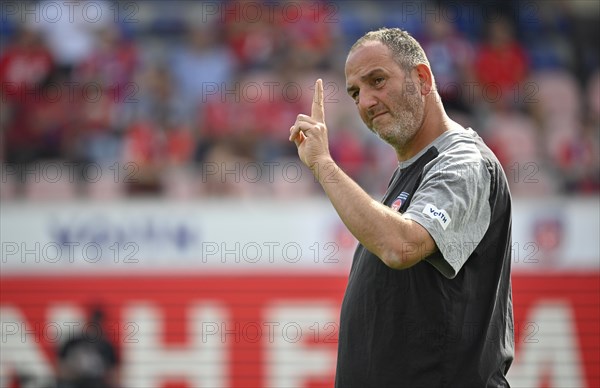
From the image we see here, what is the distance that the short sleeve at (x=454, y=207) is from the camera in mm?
2740

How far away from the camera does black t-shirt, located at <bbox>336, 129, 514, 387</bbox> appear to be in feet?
9.16

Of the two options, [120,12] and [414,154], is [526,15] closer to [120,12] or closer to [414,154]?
[120,12]

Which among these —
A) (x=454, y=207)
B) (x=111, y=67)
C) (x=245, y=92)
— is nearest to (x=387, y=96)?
(x=454, y=207)

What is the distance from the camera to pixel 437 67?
32.1 ft

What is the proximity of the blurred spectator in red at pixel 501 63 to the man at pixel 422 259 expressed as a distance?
710 cm

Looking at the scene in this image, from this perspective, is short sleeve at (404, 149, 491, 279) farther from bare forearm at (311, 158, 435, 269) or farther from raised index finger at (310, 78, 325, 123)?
raised index finger at (310, 78, 325, 123)

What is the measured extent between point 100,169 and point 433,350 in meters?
6.34

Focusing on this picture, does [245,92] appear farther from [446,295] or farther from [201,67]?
[446,295]

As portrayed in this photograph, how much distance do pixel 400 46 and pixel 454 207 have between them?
0.72 m

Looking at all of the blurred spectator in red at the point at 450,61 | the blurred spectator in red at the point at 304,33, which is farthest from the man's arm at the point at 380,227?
the blurred spectator in red at the point at 304,33

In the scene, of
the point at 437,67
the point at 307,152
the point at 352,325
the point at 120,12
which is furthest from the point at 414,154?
the point at 120,12

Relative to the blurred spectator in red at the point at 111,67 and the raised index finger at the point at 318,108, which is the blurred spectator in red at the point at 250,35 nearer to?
the blurred spectator in red at the point at 111,67

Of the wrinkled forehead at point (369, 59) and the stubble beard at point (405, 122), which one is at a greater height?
the wrinkled forehead at point (369, 59)

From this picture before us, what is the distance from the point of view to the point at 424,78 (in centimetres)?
320
